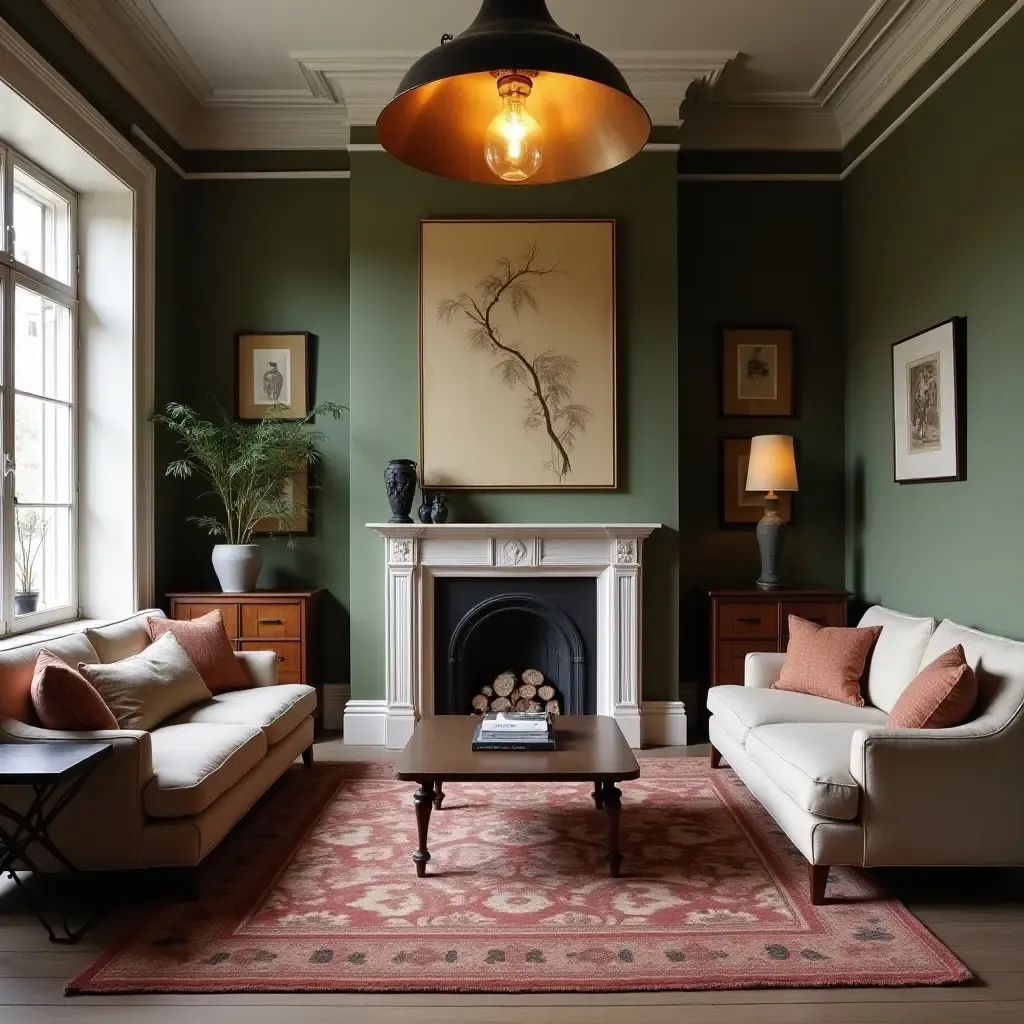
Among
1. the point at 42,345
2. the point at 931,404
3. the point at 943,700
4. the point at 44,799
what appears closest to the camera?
the point at 44,799

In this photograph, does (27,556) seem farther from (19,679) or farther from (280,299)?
(280,299)

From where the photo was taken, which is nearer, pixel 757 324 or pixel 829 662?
pixel 829 662

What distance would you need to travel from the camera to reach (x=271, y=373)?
543 cm

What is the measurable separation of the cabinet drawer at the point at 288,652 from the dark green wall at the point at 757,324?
7.57 feet

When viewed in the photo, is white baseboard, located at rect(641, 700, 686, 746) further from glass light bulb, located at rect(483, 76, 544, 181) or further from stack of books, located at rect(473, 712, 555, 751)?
glass light bulb, located at rect(483, 76, 544, 181)

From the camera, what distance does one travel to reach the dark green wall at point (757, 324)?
5.42m

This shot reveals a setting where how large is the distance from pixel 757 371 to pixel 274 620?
321cm

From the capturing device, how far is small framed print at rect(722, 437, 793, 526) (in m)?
5.39

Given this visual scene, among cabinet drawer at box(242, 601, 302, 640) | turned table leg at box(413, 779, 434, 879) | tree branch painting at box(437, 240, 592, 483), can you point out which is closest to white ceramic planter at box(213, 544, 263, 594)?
cabinet drawer at box(242, 601, 302, 640)

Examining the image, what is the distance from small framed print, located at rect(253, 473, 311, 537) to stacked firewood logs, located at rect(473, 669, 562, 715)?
1470 mm

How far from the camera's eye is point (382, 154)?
4.99 m

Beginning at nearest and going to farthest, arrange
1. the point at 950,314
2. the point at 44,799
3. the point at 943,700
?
1. the point at 44,799
2. the point at 943,700
3. the point at 950,314

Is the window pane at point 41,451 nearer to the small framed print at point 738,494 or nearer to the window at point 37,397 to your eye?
the window at point 37,397

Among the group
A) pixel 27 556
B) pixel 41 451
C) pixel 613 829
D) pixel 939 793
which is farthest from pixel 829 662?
pixel 41 451
